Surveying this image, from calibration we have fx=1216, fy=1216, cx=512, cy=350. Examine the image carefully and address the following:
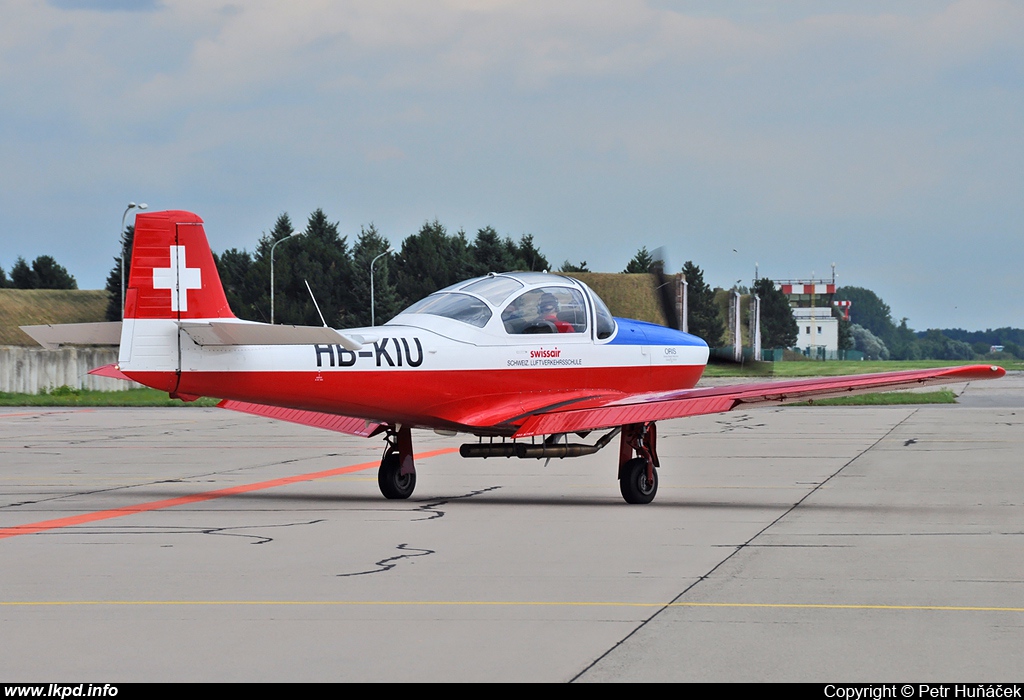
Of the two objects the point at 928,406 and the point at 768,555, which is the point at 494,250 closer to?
the point at 928,406

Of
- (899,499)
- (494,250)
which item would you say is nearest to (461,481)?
(899,499)

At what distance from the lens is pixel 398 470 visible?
46.8 ft

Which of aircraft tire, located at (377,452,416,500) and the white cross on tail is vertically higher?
the white cross on tail

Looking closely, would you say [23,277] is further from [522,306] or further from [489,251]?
[522,306]

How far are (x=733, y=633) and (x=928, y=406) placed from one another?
34797 millimetres

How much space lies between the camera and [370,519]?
12.2 metres

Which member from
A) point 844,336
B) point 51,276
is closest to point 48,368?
point 51,276

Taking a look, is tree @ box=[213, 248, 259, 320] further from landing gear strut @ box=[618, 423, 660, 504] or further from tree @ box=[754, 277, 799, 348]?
landing gear strut @ box=[618, 423, 660, 504]

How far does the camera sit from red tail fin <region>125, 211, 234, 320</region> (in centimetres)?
1295

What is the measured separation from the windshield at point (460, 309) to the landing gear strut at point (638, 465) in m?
2.10

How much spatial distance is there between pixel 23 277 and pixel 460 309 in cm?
11969

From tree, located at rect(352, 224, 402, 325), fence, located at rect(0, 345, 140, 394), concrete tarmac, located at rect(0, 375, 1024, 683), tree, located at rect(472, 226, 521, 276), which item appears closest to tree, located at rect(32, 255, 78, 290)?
tree, located at rect(352, 224, 402, 325)

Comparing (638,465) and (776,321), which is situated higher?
(776,321)

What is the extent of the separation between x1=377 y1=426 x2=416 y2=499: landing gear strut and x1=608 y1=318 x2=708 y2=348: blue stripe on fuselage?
108 inches
